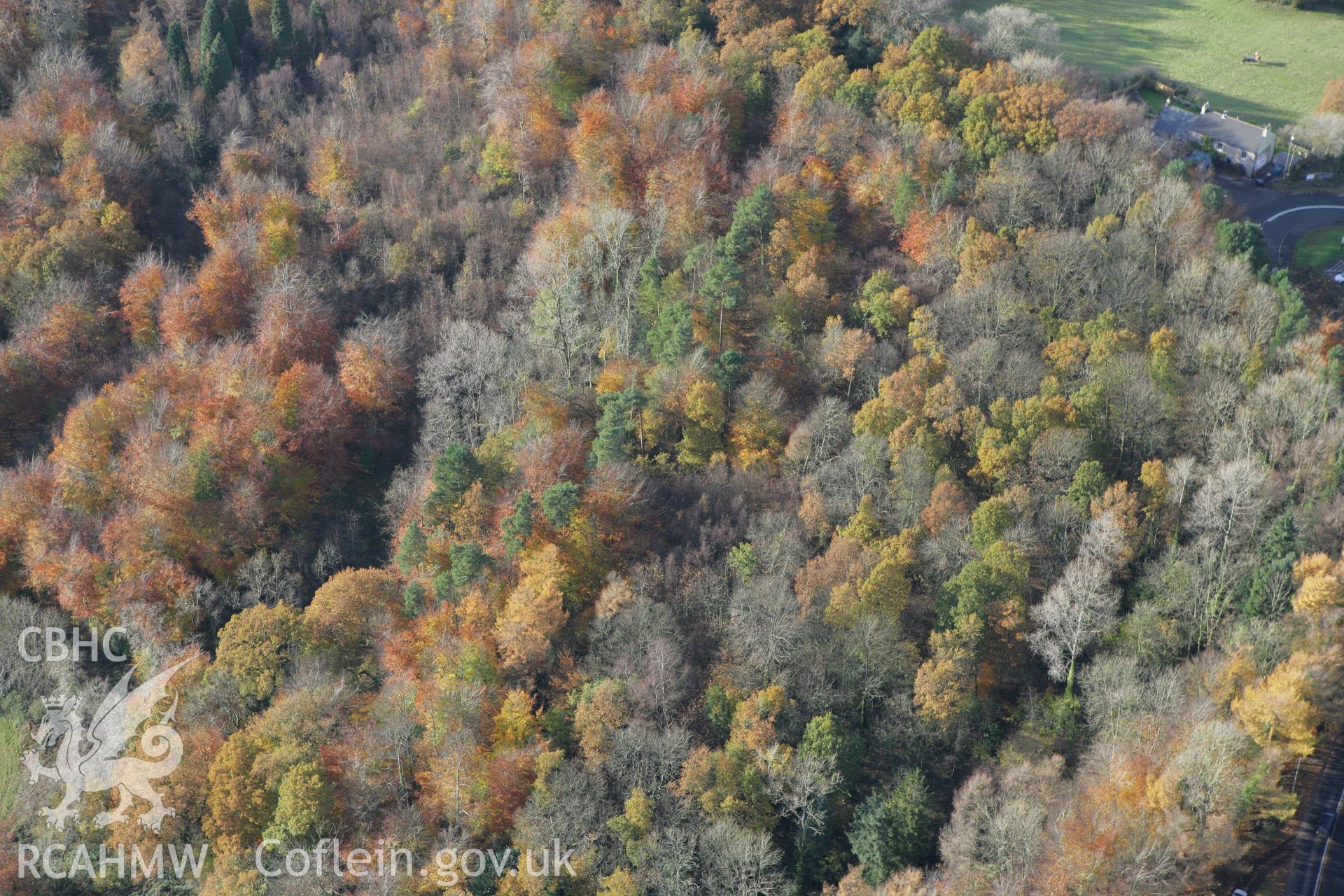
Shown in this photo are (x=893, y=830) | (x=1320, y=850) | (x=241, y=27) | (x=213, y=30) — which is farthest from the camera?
(x=241, y=27)

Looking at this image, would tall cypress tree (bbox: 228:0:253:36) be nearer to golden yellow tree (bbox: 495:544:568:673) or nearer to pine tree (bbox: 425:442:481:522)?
pine tree (bbox: 425:442:481:522)

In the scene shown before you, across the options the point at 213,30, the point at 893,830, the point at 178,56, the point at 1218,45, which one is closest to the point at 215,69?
the point at 178,56

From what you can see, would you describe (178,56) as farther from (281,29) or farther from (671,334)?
(671,334)

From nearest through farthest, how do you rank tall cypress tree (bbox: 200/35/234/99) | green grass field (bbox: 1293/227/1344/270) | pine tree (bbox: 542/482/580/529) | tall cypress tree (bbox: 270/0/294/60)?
pine tree (bbox: 542/482/580/529), green grass field (bbox: 1293/227/1344/270), tall cypress tree (bbox: 200/35/234/99), tall cypress tree (bbox: 270/0/294/60)

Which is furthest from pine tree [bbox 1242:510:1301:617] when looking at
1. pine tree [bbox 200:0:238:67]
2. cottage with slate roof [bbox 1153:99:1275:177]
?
pine tree [bbox 200:0:238:67]

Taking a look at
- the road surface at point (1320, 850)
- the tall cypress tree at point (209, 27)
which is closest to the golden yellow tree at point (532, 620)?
the road surface at point (1320, 850)

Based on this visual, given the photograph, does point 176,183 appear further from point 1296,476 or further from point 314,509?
point 1296,476
